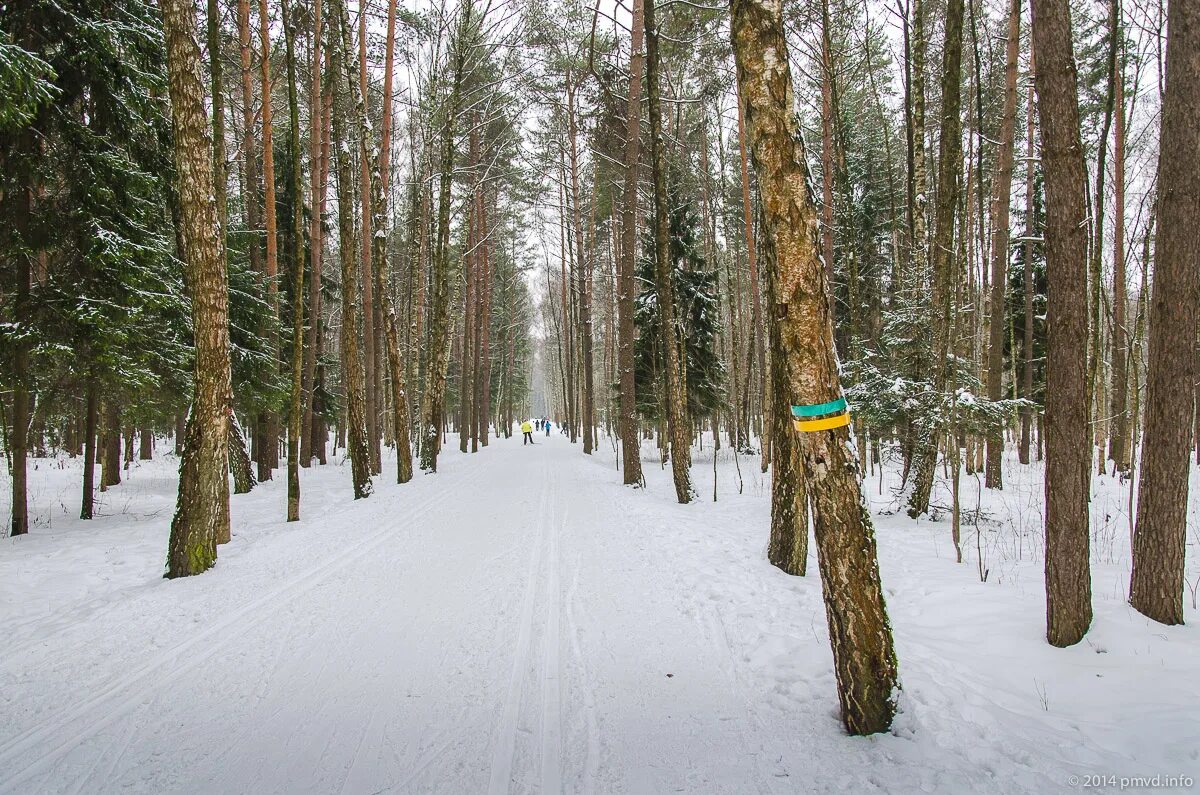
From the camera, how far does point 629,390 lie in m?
13.0

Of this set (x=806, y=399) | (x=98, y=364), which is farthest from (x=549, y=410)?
(x=806, y=399)

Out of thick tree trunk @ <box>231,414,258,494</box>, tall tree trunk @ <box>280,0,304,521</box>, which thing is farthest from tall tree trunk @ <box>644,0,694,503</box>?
thick tree trunk @ <box>231,414,258,494</box>

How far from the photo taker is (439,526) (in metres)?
8.04

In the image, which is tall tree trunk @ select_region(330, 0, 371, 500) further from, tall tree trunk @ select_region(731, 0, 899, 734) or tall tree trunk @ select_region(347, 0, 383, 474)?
tall tree trunk @ select_region(731, 0, 899, 734)

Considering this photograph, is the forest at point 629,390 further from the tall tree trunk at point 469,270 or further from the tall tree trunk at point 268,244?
the tall tree trunk at point 469,270

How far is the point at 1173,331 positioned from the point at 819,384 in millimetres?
3161

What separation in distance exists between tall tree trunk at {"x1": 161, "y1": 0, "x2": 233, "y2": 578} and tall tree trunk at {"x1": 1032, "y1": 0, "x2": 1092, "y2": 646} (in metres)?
7.77

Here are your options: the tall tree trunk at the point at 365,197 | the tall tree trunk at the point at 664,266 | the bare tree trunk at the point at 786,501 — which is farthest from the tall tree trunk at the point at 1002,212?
the tall tree trunk at the point at 365,197

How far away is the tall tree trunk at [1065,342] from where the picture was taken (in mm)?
3447

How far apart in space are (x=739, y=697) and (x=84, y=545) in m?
9.05

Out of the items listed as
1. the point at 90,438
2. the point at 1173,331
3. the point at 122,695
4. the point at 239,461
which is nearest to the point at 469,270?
the point at 239,461

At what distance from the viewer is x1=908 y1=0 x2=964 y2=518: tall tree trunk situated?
6547 mm

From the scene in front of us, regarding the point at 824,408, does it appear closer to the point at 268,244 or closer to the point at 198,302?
the point at 198,302

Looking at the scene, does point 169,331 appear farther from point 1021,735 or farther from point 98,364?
point 1021,735
